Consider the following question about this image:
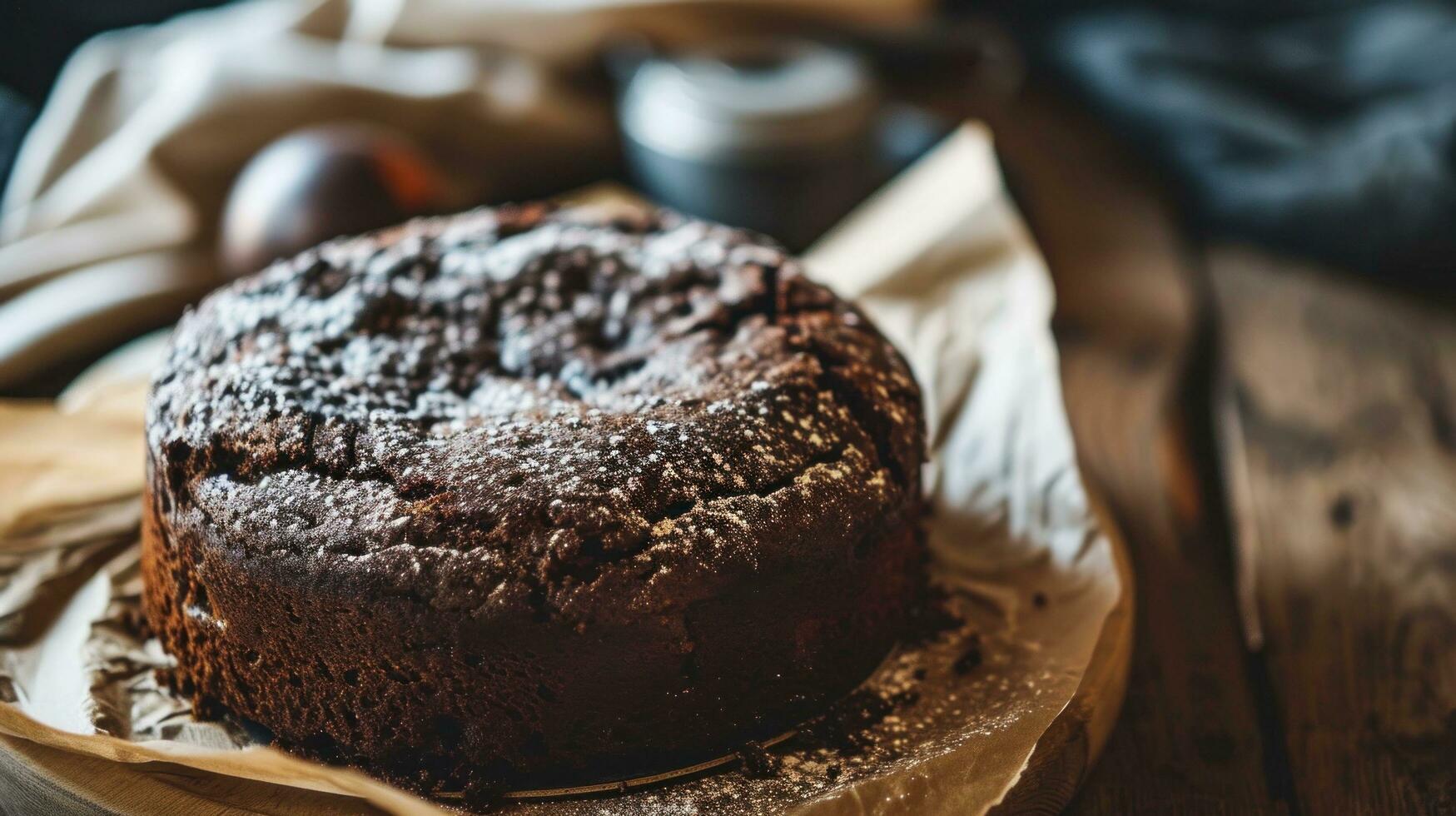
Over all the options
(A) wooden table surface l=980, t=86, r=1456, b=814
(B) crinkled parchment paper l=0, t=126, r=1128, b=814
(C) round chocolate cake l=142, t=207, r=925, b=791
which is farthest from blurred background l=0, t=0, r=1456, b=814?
(C) round chocolate cake l=142, t=207, r=925, b=791

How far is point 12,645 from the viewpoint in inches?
48.4

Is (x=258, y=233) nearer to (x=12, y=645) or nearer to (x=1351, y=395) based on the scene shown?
(x=12, y=645)

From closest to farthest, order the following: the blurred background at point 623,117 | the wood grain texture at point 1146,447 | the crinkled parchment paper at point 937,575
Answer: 1. the crinkled parchment paper at point 937,575
2. the wood grain texture at point 1146,447
3. the blurred background at point 623,117

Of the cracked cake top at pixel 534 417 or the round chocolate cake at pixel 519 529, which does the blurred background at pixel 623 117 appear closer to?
the cracked cake top at pixel 534 417

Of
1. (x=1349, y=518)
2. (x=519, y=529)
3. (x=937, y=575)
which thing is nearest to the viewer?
(x=519, y=529)

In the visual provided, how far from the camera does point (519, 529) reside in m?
1.05

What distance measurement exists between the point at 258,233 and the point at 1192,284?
1496mm

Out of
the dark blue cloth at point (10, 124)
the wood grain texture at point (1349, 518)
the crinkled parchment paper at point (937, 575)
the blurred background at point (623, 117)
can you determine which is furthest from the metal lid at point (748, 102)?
the dark blue cloth at point (10, 124)

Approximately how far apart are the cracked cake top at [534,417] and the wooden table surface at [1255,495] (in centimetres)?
39

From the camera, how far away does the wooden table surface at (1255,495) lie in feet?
3.90

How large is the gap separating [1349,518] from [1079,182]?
926 millimetres

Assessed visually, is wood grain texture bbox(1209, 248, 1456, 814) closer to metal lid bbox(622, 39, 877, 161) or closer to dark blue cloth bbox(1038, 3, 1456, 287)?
dark blue cloth bbox(1038, 3, 1456, 287)

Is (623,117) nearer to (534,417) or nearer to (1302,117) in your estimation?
(534,417)

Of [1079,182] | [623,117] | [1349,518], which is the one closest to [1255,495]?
[1349,518]
